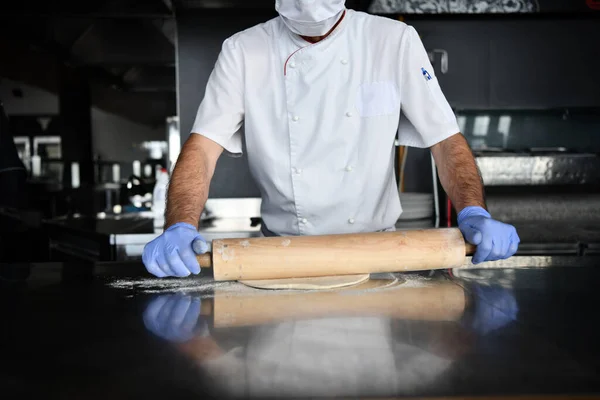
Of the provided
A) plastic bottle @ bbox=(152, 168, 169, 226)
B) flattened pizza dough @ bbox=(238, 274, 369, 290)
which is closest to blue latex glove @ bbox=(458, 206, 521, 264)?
flattened pizza dough @ bbox=(238, 274, 369, 290)

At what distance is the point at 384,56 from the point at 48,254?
235cm

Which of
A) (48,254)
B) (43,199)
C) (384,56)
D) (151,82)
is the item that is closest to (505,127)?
(384,56)

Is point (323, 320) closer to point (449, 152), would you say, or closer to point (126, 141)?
point (449, 152)

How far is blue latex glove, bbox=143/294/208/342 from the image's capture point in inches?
34.0

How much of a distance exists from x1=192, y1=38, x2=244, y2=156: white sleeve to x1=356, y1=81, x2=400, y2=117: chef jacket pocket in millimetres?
378

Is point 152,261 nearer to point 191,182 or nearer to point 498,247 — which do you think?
point 191,182

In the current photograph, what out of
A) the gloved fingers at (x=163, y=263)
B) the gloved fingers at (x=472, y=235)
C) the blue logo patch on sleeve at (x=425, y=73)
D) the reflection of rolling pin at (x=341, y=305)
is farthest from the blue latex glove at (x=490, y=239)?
the gloved fingers at (x=163, y=263)

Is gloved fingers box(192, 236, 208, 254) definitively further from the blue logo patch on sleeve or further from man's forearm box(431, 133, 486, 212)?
the blue logo patch on sleeve

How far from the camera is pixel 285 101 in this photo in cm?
172

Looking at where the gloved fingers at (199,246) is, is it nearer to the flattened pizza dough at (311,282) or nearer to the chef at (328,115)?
the flattened pizza dough at (311,282)

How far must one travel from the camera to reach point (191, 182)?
5.00 feet

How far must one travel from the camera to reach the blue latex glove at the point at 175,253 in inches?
46.3

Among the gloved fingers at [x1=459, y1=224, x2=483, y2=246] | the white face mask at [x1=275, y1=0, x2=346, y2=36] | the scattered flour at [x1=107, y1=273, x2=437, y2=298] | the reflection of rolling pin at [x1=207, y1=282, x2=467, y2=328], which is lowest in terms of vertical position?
the scattered flour at [x1=107, y1=273, x2=437, y2=298]

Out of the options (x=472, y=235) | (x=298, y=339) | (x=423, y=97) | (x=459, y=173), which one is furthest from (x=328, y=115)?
(x=298, y=339)
